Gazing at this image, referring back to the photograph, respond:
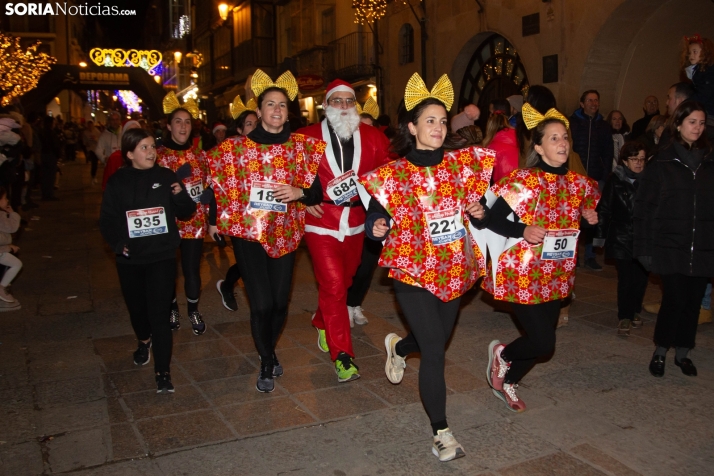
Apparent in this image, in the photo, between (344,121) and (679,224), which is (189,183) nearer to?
(344,121)

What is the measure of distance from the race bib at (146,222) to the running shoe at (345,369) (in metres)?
1.58

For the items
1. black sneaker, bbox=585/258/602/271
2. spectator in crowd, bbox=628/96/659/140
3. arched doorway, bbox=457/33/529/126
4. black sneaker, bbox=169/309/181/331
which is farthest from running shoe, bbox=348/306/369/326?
arched doorway, bbox=457/33/529/126

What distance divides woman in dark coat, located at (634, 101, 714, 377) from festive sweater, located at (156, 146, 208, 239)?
12.3ft

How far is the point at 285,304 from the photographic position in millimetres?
5211

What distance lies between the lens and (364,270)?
6.61 meters

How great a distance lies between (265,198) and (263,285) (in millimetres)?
613

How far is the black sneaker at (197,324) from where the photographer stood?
666cm

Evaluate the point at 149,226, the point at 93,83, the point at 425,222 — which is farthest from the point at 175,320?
the point at 93,83

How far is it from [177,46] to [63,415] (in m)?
66.3

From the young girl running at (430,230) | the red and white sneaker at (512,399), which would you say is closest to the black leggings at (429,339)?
the young girl running at (430,230)

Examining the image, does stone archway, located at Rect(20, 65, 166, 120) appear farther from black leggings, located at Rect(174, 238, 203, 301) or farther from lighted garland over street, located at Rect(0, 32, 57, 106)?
black leggings, located at Rect(174, 238, 203, 301)

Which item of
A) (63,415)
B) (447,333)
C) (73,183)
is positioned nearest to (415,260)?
(447,333)

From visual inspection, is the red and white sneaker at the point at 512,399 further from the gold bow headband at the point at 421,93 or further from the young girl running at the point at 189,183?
the young girl running at the point at 189,183

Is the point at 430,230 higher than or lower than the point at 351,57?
lower
